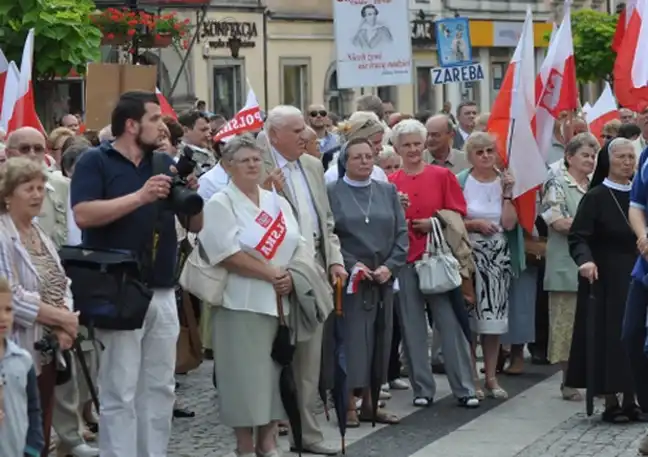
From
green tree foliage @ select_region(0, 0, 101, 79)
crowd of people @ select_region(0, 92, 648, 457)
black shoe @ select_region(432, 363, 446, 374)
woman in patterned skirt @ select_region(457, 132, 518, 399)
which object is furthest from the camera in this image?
green tree foliage @ select_region(0, 0, 101, 79)

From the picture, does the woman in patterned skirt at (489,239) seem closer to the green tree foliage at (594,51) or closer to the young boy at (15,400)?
the young boy at (15,400)

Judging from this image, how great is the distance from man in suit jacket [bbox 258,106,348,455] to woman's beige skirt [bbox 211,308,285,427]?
0.44m

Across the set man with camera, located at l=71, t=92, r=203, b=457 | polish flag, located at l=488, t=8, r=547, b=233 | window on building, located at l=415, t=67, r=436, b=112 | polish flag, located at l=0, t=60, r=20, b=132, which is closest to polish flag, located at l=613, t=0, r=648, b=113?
polish flag, located at l=488, t=8, r=547, b=233

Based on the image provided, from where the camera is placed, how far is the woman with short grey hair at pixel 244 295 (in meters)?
9.38

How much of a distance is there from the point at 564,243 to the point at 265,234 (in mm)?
3475

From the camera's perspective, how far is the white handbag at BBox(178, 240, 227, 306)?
30.6ft

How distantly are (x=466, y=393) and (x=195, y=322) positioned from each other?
6.79 feet

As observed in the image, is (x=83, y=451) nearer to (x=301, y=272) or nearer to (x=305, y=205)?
(x=301, y=272)

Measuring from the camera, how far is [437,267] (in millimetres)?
11586

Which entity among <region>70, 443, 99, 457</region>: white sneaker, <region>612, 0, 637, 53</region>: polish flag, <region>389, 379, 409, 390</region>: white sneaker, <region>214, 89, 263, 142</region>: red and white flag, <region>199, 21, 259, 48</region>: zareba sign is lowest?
<region>389, 379, 409, 390</region>: white sneaker

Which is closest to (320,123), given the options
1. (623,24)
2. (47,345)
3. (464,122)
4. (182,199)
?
(464,122)

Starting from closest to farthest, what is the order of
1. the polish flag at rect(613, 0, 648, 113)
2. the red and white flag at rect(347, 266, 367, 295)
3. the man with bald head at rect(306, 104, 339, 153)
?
the red and white flag at rect(347, 266, 367, 295), the polish flag at rect(613, 0, 648, 113), the man with bald head at rect(306, 104, 339, 153)

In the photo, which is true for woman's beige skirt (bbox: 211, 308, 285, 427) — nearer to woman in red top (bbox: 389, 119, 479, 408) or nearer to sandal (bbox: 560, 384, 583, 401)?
woman in red top (bbox: 389, 119, 479, 408)

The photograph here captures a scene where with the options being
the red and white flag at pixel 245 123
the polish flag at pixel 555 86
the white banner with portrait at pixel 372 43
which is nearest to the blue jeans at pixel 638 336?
the red and white flag at pixel 245 123
